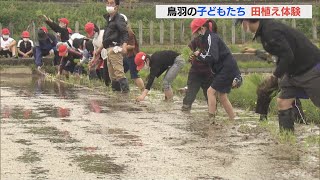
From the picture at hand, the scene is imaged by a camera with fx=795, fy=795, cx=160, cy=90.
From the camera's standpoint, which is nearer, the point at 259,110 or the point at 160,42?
the point at 259,110

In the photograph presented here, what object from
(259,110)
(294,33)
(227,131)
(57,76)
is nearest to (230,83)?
(259,110)

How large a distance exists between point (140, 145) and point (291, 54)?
194 centimetres

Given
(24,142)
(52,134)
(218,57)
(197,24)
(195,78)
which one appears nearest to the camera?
(24,142)

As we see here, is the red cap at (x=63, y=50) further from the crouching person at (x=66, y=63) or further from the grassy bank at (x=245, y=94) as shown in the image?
the grassy bank at (x=245, y=94)

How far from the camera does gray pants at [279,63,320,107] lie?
8.75m

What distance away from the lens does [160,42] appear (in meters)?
33.5

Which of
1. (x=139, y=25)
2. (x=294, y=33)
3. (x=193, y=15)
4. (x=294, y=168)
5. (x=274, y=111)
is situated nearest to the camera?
(x=294, y=168)

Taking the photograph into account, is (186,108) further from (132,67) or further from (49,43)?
(49,43)

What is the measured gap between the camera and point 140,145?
8.85 m

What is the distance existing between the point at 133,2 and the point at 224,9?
2013 cm

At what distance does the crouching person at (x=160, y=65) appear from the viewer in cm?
1330

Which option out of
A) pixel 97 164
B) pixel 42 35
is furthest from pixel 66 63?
pixel 97 164

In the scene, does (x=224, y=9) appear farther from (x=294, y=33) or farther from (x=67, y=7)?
(x=67, y=7)

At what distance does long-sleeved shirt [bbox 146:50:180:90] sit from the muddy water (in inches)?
20.0
